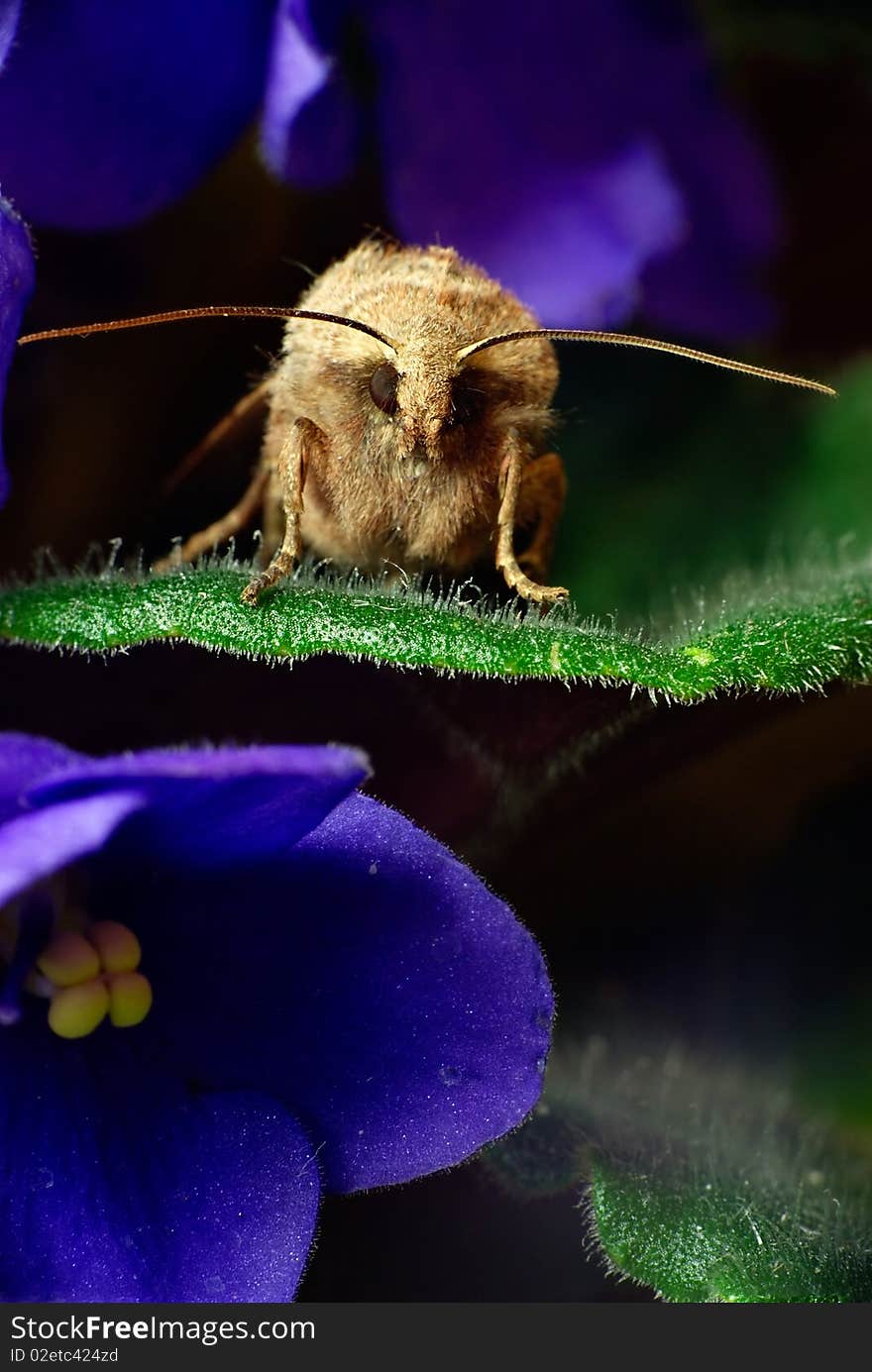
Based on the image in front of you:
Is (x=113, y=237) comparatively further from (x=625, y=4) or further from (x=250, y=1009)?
(x=250, y=1009)

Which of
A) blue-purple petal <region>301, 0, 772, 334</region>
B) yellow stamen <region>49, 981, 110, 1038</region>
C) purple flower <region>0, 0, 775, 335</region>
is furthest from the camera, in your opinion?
blue-purple petal <region>301, 0, 772, 334</region>

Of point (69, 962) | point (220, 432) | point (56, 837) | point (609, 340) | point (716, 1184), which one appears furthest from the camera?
point (220, 432)

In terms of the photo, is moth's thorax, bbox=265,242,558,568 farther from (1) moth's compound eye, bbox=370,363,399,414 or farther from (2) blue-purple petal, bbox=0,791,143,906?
(2) blue-purple petal, bbox=0,791,143,906

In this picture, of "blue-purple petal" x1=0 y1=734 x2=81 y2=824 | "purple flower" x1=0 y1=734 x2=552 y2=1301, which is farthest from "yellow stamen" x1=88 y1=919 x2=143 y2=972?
"blue-purple petal" x1=0 y1=734 x2=81 y2=824

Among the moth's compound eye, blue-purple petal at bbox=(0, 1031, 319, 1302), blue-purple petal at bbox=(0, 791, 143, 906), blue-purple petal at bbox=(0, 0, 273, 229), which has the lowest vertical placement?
blue-purple petal at bbox=(0, 1031, 319, 1302)

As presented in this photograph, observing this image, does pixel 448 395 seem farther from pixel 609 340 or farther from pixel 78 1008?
pixel 78 1008

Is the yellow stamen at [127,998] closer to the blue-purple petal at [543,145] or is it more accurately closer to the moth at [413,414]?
the moth at [413,414]

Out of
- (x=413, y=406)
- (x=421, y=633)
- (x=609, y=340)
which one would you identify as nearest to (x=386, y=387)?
(x=413, y=406)

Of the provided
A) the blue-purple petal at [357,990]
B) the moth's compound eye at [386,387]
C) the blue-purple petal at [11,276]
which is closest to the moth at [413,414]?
the moth's compound eye at [386,387]
